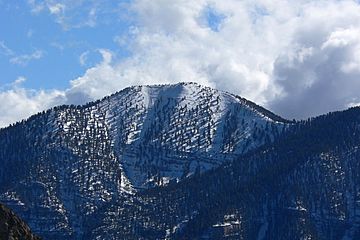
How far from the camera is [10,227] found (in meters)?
141

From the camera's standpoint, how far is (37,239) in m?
148

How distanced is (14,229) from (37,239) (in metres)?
7.69

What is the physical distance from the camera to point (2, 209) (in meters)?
142

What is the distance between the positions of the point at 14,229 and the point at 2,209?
14.1 feet

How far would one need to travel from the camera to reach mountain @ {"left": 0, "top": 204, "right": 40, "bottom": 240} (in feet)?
459

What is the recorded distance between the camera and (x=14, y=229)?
142 m

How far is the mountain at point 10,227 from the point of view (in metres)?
140

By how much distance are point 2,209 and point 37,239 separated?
1025 centimetres
